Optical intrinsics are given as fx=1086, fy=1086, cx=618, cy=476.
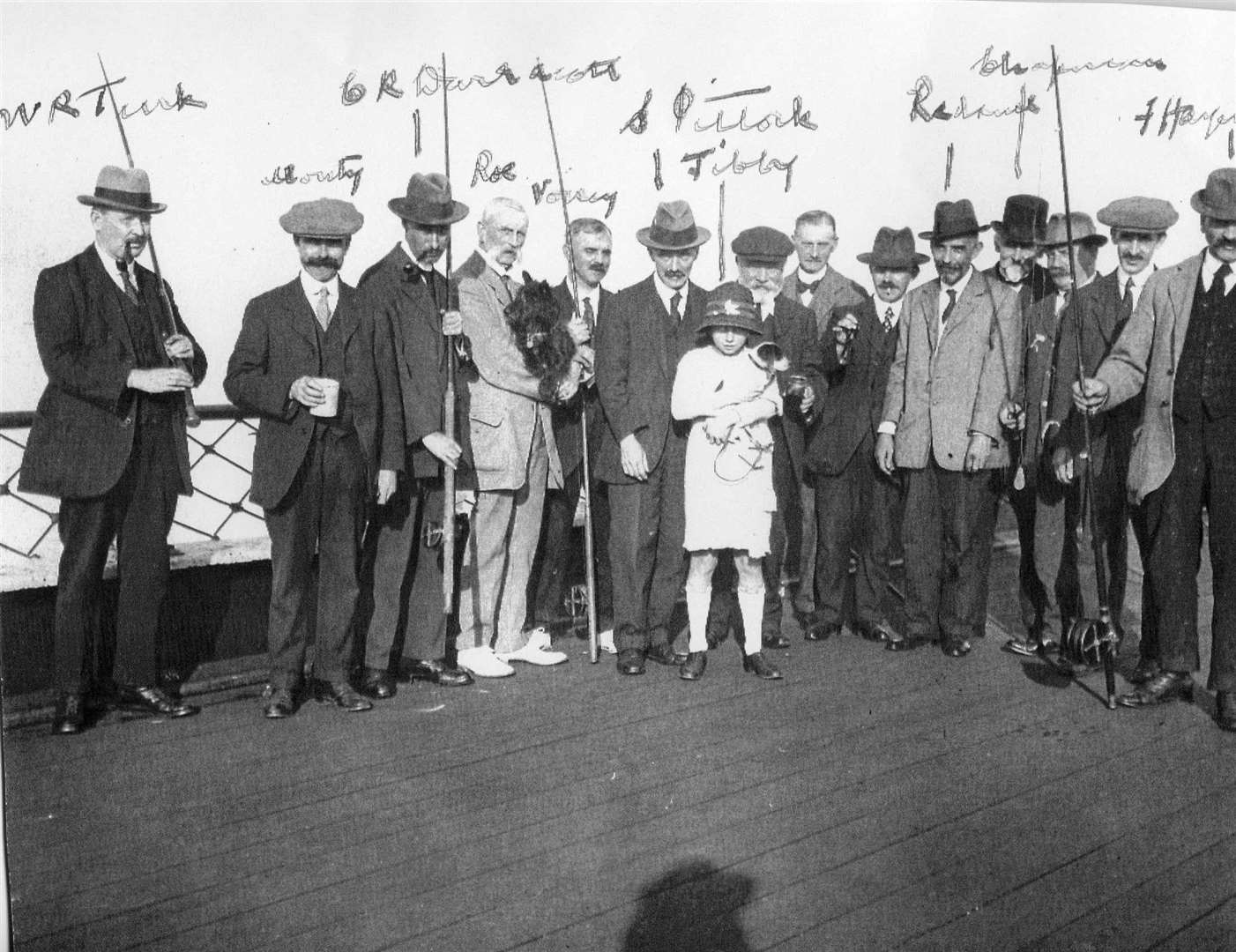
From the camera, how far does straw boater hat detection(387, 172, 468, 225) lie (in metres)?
3.83

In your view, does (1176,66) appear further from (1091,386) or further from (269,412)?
(269,412)

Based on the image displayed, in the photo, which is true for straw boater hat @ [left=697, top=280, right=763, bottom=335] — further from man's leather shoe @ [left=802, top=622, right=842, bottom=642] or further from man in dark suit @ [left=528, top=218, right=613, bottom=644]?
man's leather shoe @ [left=802, top=622, right=842, bottom=642]

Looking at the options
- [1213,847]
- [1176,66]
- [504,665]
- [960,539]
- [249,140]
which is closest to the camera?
[1213,847]

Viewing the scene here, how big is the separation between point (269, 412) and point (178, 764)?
1.14m

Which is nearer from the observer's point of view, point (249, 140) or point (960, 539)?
point (249, 140)

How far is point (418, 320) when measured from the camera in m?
3.92

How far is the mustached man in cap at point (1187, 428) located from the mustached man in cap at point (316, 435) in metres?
2.59

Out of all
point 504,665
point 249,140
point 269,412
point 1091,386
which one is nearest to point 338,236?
point 249,140

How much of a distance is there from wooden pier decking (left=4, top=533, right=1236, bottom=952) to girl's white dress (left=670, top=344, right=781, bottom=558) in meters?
0.61

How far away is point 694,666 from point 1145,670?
169cm

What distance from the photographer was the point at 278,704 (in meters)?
3.63

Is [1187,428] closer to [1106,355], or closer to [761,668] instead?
[1106,355]

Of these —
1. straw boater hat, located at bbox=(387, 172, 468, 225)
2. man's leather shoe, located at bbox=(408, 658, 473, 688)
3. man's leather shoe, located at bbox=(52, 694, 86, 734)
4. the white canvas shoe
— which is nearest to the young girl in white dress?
the white canvas shoe

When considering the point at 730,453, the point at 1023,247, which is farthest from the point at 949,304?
the point at 730,453
